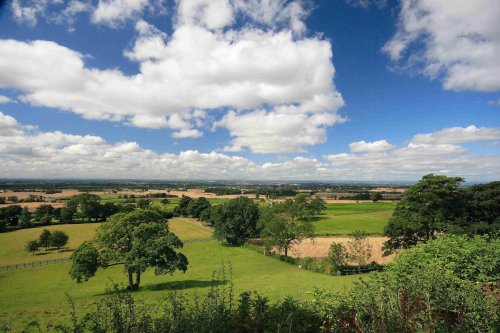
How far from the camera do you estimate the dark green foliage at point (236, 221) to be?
59250mm

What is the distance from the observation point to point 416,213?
1200 inches

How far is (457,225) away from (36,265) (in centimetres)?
5625

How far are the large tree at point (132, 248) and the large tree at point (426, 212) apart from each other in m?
22.5

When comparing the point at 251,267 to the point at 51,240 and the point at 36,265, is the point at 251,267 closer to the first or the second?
the point at 36,265

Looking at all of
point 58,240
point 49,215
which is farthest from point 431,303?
point 49,215

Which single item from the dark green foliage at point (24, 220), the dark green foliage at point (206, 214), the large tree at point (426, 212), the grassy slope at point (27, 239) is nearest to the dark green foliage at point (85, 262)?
the grassy slope at point (27, 239)

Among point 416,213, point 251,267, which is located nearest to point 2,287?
point 251,267

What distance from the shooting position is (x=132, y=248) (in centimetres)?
2530

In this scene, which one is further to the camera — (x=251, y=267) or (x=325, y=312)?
(x=251, y=267)

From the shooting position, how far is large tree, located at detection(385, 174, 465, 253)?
30047 mm

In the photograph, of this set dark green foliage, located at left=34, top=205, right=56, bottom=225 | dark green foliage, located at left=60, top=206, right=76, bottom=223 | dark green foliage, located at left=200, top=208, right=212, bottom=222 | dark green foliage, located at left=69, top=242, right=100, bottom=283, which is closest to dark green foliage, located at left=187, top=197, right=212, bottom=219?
dark green foliage, located at left=200, top=208, right=212, bottom=222

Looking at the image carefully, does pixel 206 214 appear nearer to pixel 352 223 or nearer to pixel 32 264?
pixel 352 223

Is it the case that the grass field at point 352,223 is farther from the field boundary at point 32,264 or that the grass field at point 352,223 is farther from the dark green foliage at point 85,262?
the field boundary at point 32,264

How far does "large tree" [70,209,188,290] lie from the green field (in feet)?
6.89
